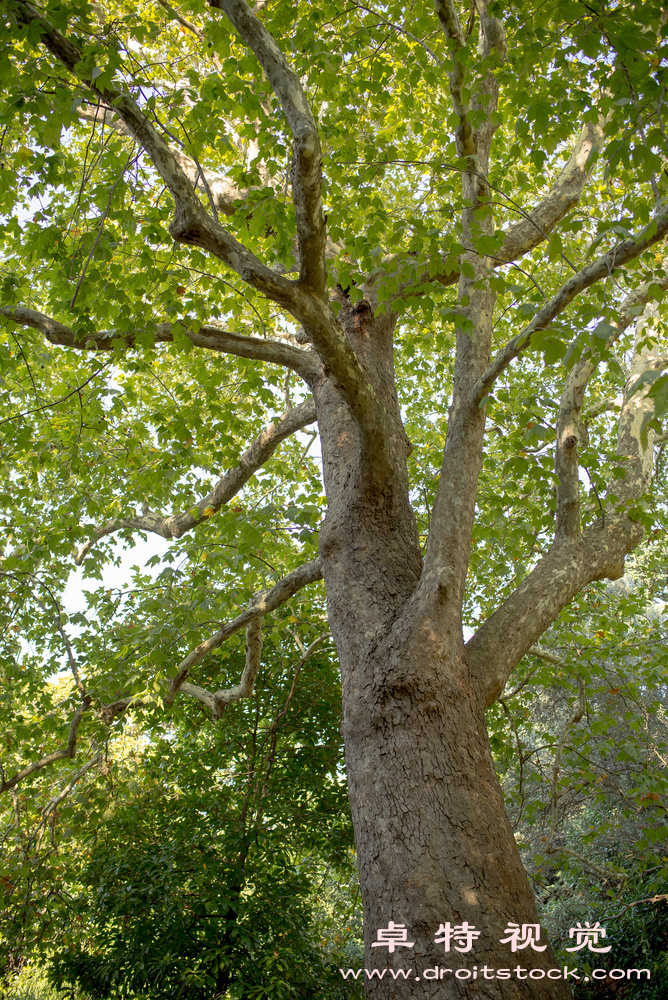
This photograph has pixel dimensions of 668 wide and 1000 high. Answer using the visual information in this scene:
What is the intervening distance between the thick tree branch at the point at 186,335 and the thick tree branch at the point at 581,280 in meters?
1.28

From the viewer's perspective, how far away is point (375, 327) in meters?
3.97

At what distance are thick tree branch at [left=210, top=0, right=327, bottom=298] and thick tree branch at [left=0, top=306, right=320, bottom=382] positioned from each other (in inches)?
48.6

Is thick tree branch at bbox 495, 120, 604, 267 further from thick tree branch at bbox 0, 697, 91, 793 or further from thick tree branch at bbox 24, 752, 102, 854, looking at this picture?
thick tree branch at bbox 24, 752, 102, 854

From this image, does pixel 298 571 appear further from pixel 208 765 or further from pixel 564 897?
pixel 564 897

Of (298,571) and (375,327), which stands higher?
(375,327)

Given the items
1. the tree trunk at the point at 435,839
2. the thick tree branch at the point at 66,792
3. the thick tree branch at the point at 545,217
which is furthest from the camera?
the thick tree branch at the point at 66,792

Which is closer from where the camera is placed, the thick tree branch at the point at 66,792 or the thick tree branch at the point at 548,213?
the thick tree branch at the point at 548,213

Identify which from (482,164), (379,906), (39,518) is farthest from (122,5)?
(379,906)

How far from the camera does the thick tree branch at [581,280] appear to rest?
2158 millimetres

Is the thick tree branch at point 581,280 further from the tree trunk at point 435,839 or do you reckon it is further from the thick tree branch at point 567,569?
the tree trunk at point 435,839

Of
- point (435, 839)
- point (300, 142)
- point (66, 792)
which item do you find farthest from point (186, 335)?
point (66, 792)

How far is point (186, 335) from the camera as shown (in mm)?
3480

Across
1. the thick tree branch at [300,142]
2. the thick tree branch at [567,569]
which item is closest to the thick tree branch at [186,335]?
the thick tree branch at [300,142]

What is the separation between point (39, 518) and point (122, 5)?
18.1 ft
